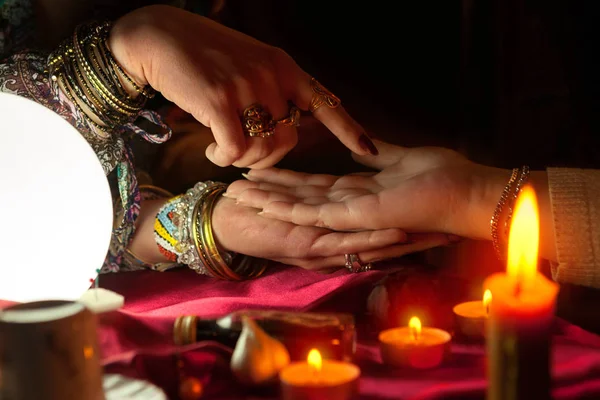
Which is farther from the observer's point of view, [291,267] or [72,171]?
[291,267]

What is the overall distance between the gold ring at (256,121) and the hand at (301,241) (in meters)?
0.21

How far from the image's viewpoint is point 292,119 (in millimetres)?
999

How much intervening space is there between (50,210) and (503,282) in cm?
54

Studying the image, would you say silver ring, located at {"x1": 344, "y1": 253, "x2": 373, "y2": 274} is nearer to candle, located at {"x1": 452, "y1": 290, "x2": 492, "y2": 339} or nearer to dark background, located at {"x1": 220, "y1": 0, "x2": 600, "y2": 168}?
candle, located at {"x1": 452, "y1": 290, "x2": 492, "y2": 339}

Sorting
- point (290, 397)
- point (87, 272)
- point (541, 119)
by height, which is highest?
point (541, 119)

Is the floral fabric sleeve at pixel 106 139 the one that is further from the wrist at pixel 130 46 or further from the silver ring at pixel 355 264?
the silver ring at pixel 355 264

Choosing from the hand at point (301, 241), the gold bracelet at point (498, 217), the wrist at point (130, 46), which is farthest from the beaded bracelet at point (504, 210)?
the wrist at point (130, 46)

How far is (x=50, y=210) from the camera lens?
2.55 ft

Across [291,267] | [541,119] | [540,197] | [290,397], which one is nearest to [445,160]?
[540,197]

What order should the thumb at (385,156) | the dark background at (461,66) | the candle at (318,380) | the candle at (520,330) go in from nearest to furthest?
the candle at (520,330), the candle at (318,380), the thumb at (385,156), the dark background at (461,66)

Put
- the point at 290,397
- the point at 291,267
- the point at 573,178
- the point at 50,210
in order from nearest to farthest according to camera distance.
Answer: the point at 290,397
the point at 50,210
the point at 573,178
the point at 291,267

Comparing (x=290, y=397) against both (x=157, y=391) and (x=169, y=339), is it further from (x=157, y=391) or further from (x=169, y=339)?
(x=169, y=339)

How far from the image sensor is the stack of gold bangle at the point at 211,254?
1150 millimetres

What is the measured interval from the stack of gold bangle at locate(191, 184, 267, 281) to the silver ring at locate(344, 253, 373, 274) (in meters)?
0.19
